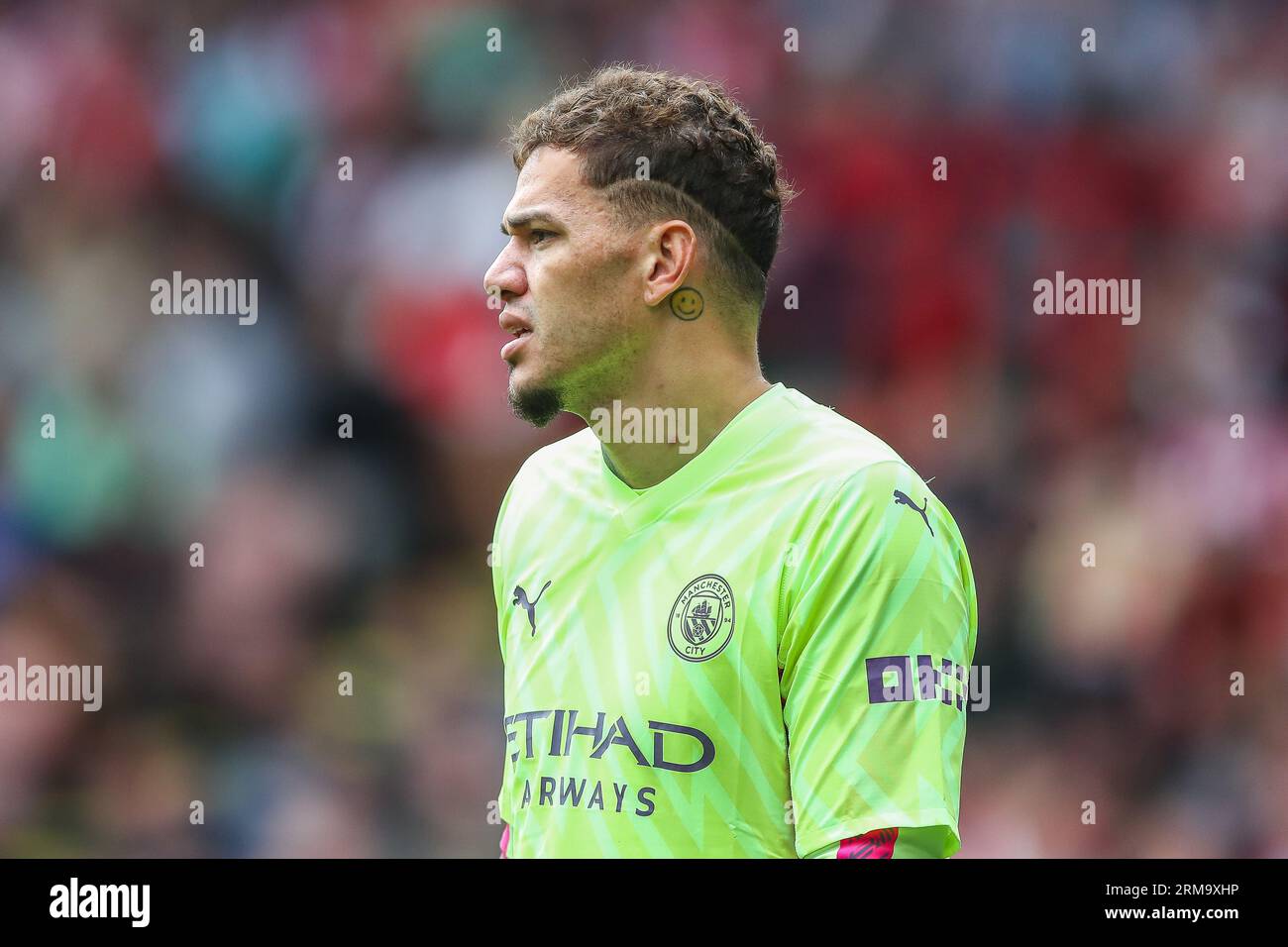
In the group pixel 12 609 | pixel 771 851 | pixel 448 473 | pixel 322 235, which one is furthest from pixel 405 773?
pixel 771 851

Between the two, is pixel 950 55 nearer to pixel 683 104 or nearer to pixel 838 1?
pixel 838 1

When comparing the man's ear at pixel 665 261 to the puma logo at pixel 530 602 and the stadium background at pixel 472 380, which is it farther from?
the stadium background at pixel 472 380

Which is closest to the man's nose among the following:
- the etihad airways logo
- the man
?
the man

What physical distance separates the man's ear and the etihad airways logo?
841mm

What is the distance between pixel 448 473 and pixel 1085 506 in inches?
101

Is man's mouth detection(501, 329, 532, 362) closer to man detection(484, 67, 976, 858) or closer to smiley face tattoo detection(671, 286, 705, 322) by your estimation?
man detection(484, 67, 976, 858)

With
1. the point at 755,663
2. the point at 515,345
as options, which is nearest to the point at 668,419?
the point at 515,345

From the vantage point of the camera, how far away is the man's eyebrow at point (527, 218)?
2833 mm

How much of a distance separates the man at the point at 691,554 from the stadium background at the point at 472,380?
2.66 meters

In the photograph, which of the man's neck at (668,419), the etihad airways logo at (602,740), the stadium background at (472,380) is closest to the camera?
the etihad airways logo at (602,740)

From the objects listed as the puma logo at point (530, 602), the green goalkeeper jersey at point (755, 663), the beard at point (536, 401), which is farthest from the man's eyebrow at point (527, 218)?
the puma logo at point (530, 602)

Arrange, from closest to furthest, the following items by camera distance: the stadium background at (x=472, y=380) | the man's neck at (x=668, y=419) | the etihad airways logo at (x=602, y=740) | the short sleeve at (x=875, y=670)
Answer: the short sleeve at (x=875, y=670) < the etihad airways logo at (x=602, y=740) < the man's neck at (x=668, y=419) < the stadium background at (x=472, y=380)

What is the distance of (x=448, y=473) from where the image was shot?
5.75 metres

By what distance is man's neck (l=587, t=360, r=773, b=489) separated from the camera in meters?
2.82
